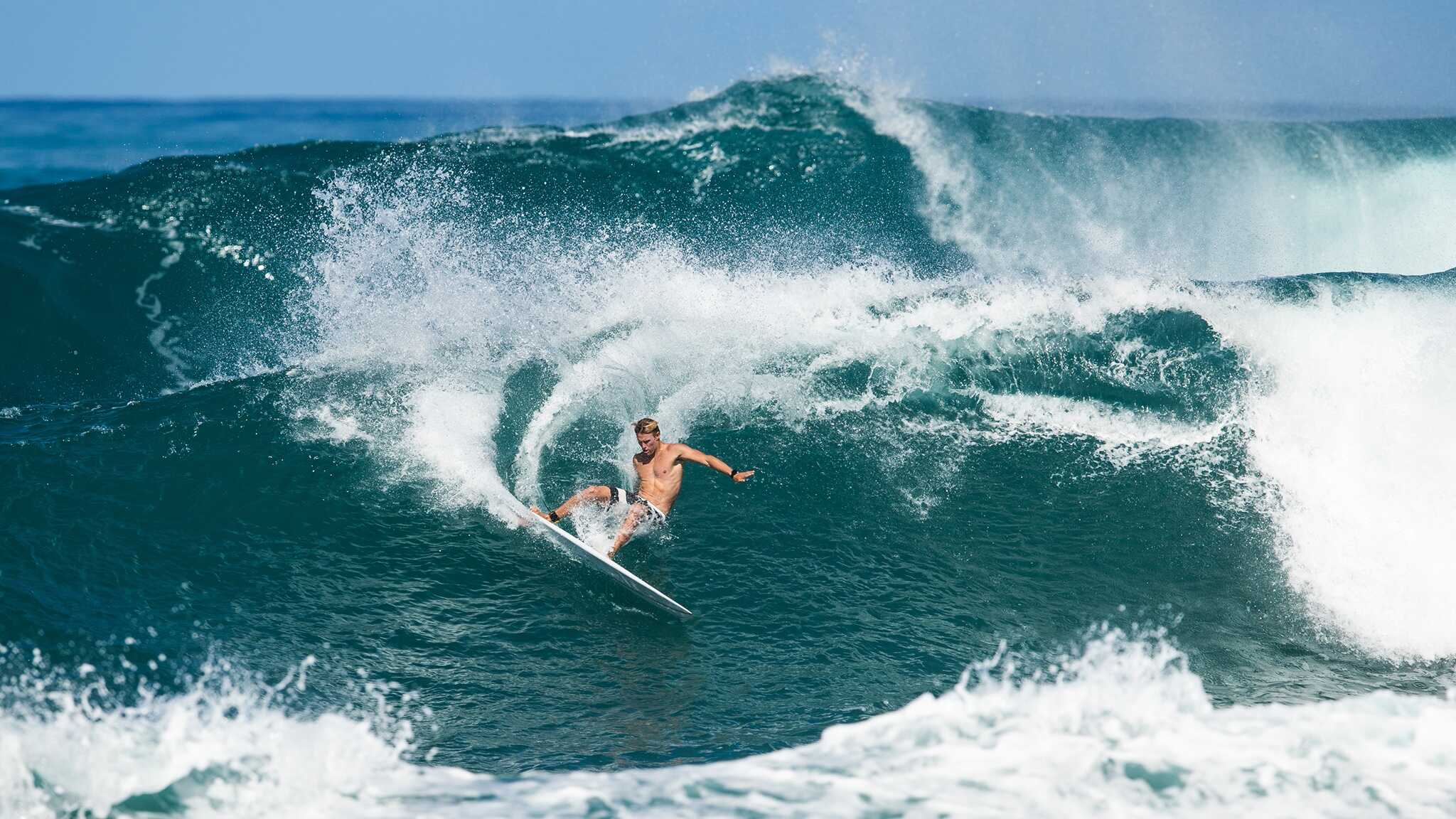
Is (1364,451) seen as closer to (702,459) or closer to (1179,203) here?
(702,459)

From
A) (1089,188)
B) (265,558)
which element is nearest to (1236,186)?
(1089,188)

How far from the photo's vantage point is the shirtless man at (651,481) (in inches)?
322

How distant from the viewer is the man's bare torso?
27.1 ft

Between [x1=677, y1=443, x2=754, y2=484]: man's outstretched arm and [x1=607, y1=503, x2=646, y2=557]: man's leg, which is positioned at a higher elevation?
[x1=677, y1=443, x2=754, y2=484]: man's outstretched arm

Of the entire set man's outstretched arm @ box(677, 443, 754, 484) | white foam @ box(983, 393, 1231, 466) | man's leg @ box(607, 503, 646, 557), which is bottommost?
man's leg @ box(607, 503, 646, 557)

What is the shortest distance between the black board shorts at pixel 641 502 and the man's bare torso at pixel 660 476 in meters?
0.05

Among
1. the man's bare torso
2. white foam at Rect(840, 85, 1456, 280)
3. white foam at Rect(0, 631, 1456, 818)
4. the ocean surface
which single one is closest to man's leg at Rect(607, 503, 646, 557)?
the man's bare torso

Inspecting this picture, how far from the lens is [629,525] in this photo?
26.7 feet

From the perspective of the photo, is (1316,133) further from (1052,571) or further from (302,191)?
(302,191)

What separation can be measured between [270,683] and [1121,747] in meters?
4.83

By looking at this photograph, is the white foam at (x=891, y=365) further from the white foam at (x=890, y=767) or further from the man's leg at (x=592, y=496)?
the white foam at (x=890, y=767)

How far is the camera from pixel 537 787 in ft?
16.8

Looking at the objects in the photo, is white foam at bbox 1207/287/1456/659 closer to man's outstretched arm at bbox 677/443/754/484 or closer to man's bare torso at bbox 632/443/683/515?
man's outstretched arm at bbox 677/443/754/484

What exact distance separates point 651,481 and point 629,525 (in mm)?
392
